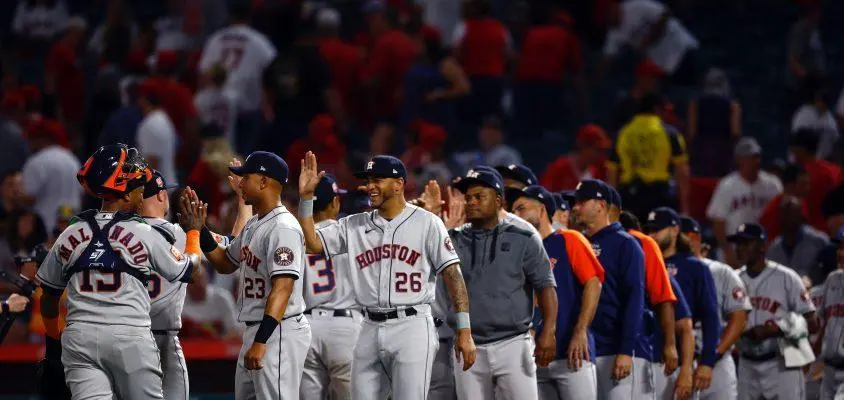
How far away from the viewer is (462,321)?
8422 millimetres

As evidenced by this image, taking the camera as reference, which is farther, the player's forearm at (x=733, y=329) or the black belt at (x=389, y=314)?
the player's forearm at (x=733, y=329)

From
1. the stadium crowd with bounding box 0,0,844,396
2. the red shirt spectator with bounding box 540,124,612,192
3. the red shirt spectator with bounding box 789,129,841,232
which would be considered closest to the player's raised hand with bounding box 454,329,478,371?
the stadium crowd with bounding box 0,0,844,396

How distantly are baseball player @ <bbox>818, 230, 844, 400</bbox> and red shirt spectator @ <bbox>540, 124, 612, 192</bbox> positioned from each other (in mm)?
4689

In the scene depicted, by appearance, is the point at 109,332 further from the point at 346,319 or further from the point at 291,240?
the point at 346,319

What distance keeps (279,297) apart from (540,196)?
238 cm

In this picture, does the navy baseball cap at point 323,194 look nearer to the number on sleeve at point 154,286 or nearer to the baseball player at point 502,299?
the baseball player at point 502,299

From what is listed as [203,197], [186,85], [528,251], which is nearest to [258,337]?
[528,251]

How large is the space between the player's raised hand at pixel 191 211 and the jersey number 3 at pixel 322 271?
1.25 meters

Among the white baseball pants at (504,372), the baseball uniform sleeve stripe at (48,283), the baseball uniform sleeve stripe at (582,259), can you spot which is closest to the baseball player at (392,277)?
the white baseball pants at (504,372)

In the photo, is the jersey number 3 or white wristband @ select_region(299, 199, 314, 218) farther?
the jersey number 3

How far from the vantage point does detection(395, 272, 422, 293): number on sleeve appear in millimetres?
8547

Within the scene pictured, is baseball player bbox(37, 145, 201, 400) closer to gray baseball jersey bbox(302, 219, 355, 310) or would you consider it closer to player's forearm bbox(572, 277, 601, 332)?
gray baseball jersey bbox(302, 219, 355, 310)

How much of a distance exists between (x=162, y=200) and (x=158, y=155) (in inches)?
281

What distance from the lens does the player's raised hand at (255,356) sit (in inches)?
317
